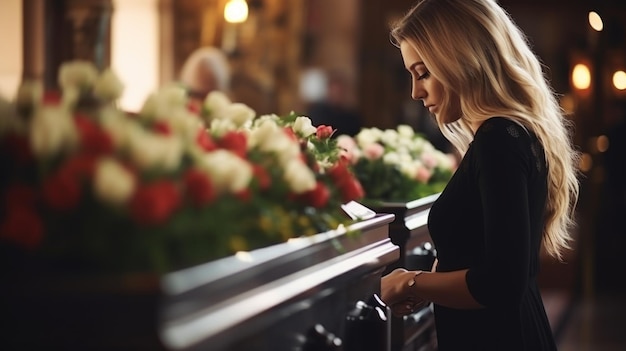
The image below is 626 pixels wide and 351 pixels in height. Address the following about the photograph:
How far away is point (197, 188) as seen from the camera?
1.87m

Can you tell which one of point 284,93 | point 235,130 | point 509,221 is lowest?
point 284,93

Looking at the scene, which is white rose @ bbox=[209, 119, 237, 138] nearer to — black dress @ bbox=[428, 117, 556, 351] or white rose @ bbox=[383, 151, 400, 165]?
black dress @ bbox=[428, 117, 556, 351]

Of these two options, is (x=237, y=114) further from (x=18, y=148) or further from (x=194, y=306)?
(x=194, y=306)

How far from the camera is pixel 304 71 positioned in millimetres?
13664

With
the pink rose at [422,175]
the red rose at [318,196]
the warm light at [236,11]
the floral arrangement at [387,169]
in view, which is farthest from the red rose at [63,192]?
the warm light at [236,11]

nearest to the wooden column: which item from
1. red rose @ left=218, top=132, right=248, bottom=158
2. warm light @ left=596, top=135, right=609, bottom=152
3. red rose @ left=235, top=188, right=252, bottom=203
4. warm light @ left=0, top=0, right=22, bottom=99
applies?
warm light @ left=0, top=0, right=22, bottom=99

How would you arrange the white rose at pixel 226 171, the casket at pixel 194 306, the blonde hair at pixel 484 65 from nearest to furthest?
the casket at pixel 194 306 < the white rose at pixel 226 171 < the blonde hair at pixel 484 65

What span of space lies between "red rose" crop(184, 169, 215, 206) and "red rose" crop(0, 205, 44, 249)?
26 cm

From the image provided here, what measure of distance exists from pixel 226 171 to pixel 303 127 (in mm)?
1148

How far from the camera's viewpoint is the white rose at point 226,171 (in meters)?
1.97

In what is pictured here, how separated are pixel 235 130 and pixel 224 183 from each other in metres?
0.57

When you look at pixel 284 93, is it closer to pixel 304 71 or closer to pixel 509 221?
pixel 304 71

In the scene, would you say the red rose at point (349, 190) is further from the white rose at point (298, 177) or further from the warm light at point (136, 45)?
the warm light at point (136, 45)

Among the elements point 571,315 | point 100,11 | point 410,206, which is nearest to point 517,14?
point 571,315
